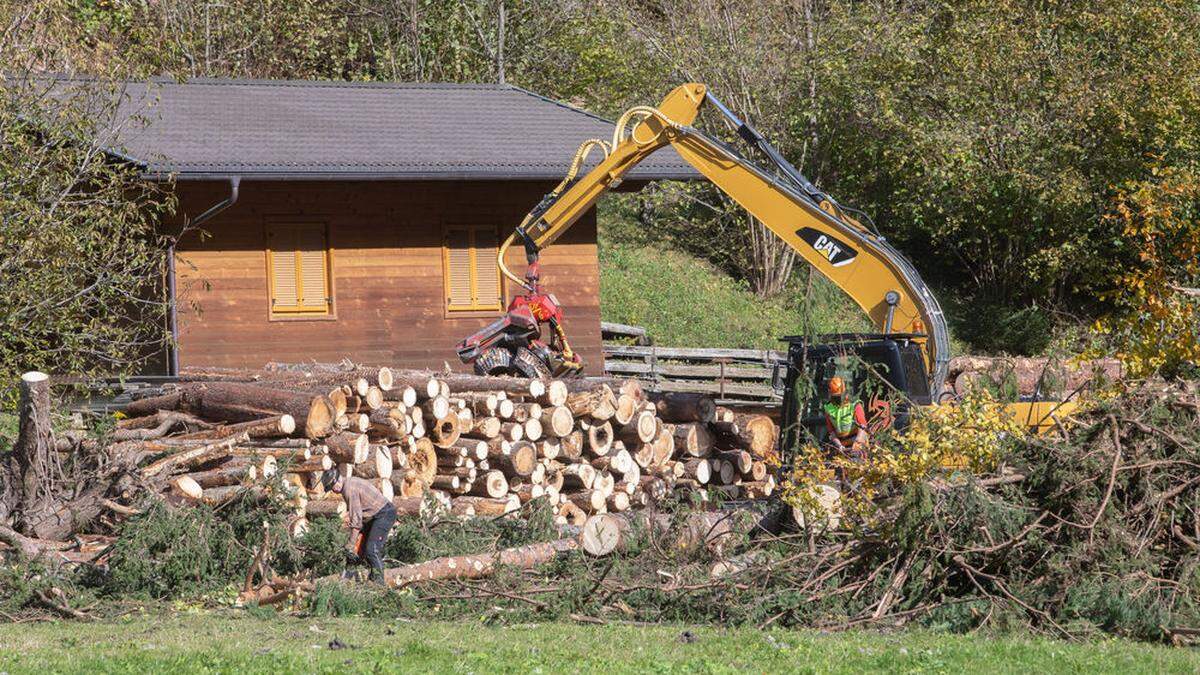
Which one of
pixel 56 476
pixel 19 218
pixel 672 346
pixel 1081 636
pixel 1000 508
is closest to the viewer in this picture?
pixel 1081 636

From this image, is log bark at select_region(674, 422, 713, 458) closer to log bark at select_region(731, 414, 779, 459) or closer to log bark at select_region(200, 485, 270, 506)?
log bark at select_region(731, 414, 779, 459)

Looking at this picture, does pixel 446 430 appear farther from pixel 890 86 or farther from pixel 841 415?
pixel 890 86

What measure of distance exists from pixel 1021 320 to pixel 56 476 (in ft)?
74.6

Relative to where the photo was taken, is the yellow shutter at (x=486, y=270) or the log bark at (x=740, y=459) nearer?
the log bark at (x=740, y=459)

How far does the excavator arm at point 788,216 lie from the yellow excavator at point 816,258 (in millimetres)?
11

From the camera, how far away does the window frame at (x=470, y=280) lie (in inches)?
895

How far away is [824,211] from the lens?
1523cm

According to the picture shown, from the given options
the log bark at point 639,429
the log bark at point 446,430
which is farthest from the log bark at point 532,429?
the log bark at point 639,429

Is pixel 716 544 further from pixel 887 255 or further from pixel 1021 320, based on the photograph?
pixel 1021 320

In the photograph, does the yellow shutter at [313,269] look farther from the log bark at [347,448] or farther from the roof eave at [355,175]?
the log bark at [347,448]

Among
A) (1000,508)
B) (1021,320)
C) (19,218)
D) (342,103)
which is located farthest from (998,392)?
(1021,320)

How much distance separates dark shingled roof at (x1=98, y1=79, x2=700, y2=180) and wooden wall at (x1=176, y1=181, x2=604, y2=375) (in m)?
0.67

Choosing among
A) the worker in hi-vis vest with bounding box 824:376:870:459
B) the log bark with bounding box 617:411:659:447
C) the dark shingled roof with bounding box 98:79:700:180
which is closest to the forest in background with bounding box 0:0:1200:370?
the dark shingled roof with bounding box 98:79:700:180

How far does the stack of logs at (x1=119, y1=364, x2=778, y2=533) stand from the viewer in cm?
1437
